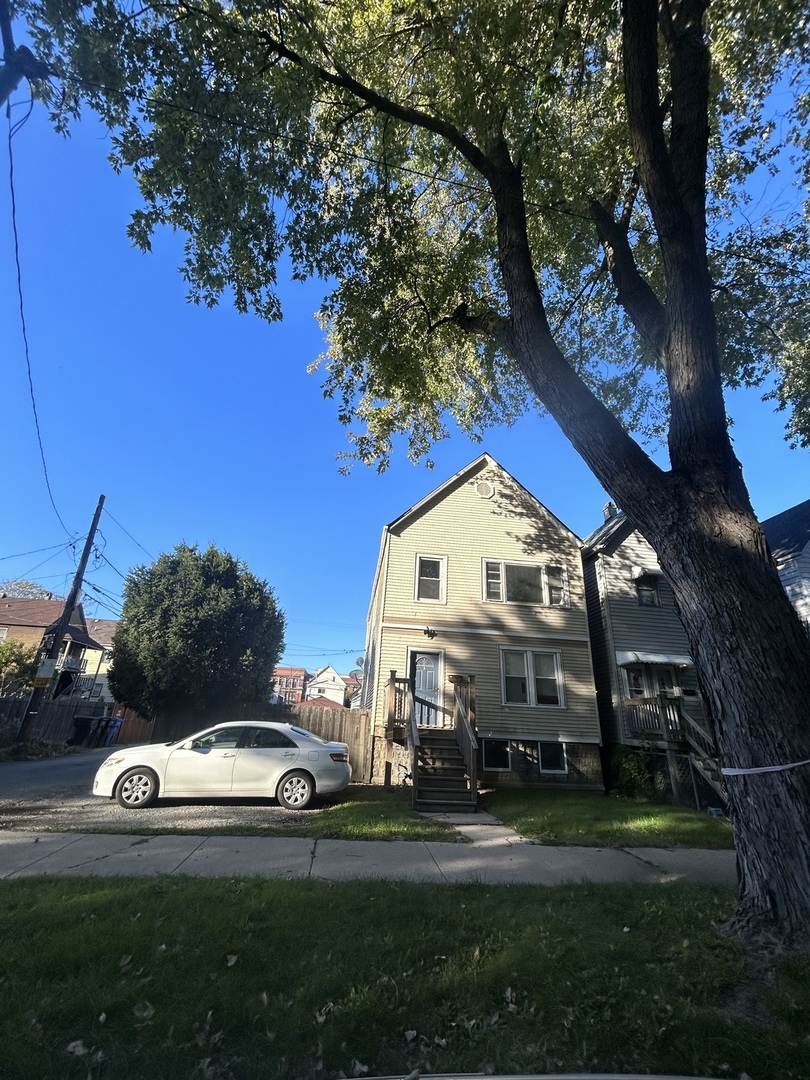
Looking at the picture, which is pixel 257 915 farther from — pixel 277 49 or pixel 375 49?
pixel 375 49

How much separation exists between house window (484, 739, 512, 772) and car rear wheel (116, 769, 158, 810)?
27.9 ft

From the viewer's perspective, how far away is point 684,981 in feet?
9.82

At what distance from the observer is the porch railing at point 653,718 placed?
44.0 ft

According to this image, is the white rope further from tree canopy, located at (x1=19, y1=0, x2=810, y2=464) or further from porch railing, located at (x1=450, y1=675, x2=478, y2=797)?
porch railing, located at (x1=450, y1=675, x2=478, y2=797)

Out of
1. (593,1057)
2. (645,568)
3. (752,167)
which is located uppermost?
(752,167)

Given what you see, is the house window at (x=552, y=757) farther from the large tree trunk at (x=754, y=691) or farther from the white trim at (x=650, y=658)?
the large tree trunk at (x=754, y=691)

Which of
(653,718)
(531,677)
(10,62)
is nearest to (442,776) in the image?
(531,677)

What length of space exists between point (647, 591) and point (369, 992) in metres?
16.3

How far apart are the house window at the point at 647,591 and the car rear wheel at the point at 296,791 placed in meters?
12.1

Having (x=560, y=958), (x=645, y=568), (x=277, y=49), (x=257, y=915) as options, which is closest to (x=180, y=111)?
(x=277, y=49)

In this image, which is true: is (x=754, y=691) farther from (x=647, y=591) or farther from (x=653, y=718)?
(x=647, y=591)

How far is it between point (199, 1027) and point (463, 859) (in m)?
4.17

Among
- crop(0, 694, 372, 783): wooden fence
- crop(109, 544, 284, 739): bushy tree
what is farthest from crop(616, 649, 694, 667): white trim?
crop(109, 544, 284, 739): bushy tree

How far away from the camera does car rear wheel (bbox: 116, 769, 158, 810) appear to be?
8.52 metres
